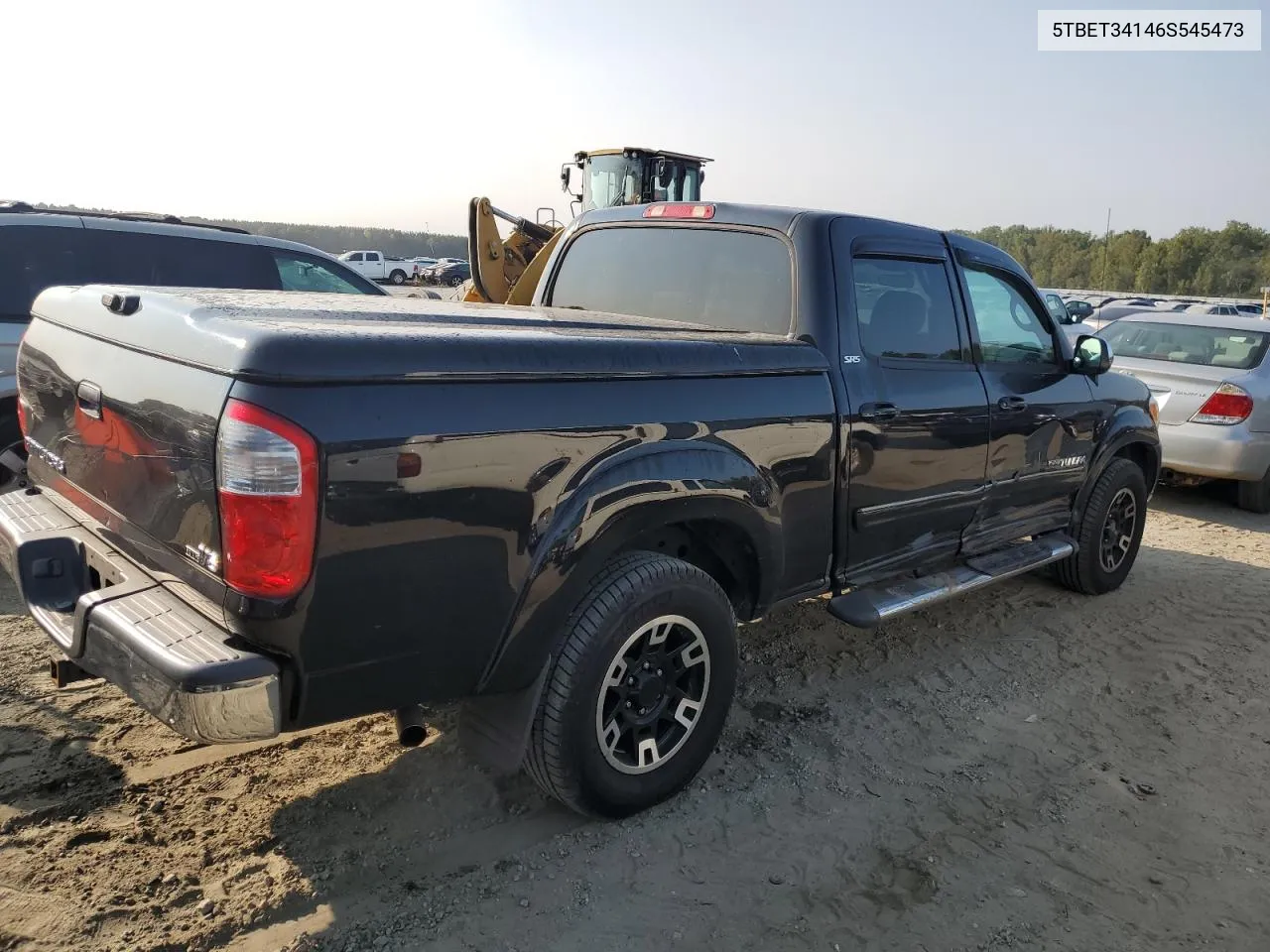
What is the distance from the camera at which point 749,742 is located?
3.59 metres

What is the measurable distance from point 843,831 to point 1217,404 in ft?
21.8

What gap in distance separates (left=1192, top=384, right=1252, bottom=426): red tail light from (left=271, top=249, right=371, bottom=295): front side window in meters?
6.99

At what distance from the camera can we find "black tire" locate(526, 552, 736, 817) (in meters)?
2.73

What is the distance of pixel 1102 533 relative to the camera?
5422mm

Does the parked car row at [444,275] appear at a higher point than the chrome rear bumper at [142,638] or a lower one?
higher

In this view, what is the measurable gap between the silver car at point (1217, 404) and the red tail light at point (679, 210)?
5204 mm

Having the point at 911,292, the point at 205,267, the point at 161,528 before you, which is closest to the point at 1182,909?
the point at 911,292

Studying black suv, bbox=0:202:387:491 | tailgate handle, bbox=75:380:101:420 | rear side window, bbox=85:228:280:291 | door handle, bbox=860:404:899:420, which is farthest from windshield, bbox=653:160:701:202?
tailgate handle, bbox=75:380:101:420

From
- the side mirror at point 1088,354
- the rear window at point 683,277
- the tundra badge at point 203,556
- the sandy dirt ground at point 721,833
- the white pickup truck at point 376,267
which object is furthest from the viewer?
the white pickup truck at point 376,267

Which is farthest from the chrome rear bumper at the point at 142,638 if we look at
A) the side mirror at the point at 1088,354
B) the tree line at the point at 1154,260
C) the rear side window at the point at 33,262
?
the tree line at the point at 1154,260

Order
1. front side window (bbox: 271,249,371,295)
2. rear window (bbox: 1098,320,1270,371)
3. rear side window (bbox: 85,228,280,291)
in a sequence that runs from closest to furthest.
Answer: rear side window (bbox: 85,228,280,291) → front side window (bbox: 271,249,371,295) → rear window (bbox: 1098,320,1270,371)

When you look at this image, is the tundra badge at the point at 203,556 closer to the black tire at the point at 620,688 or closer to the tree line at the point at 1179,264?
the black tire at the point at 620,688

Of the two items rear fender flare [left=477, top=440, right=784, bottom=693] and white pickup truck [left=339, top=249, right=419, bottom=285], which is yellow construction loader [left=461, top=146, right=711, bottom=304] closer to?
rear fender flare [left=477, top=440, right=784, bottom=693]

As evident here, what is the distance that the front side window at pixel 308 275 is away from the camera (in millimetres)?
6148
